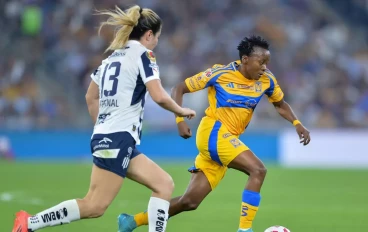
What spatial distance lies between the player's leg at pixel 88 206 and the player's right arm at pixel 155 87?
2.50ft

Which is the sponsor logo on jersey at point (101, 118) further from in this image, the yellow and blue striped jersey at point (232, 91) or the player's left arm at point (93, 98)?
the yellow and blue striped jersey at point (232, 91)

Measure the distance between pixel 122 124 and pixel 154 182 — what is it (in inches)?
24.6

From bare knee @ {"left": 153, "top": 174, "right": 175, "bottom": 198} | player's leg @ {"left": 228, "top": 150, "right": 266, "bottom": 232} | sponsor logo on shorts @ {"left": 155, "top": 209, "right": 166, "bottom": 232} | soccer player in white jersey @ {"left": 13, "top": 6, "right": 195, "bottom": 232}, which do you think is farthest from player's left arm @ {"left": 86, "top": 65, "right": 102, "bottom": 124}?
player's leg @ {"left": 228, "top": 150, "right": 266, "bottom": 232}

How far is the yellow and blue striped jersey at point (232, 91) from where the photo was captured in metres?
8.53

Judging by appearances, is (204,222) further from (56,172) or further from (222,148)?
Answer: (56,172)

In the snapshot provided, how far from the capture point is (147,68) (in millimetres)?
6730

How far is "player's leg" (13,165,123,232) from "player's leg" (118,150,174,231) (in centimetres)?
27

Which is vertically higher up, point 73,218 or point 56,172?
point 56,172

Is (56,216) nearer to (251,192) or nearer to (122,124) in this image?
(122,124)

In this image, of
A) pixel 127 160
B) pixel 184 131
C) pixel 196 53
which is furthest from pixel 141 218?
pixel 196 53

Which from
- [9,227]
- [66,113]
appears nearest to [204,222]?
[9,227]

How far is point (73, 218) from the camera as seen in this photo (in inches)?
263

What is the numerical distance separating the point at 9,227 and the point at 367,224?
4.33 metres

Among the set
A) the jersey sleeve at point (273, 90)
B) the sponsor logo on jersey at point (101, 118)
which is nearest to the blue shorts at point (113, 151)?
the sponsor logo on jersey at point (101, 118)
